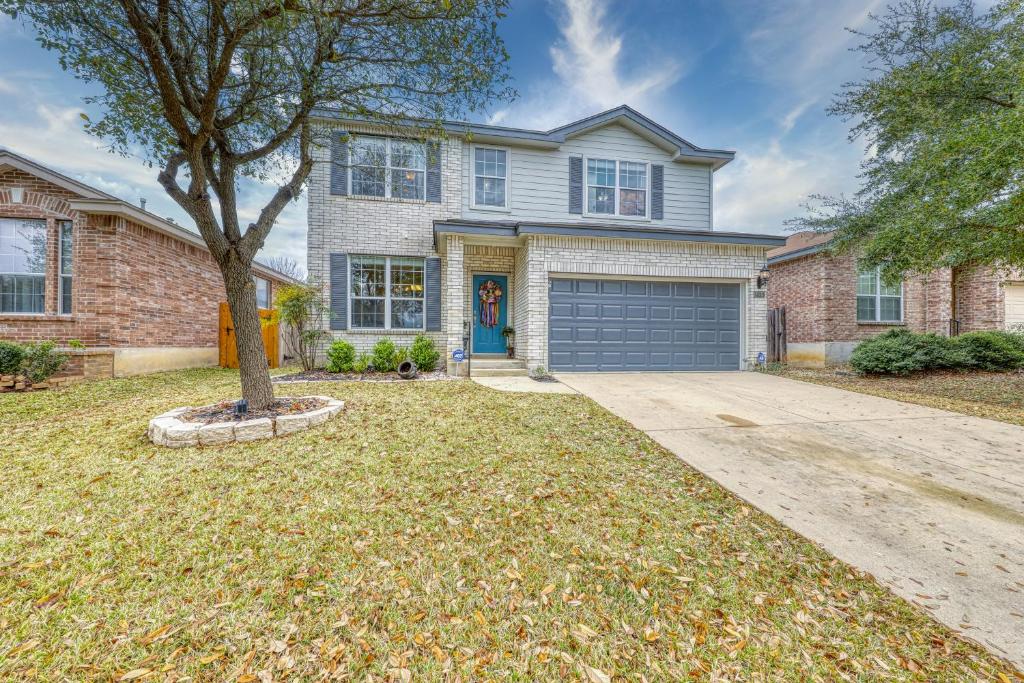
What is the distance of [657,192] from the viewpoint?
1155cm

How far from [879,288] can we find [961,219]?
7.18 m

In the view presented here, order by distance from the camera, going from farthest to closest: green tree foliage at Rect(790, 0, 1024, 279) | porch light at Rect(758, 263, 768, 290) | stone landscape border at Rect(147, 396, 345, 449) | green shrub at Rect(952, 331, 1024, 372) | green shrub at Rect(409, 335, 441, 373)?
porch light at Rect(758, 263, 768, 290)
green shrub at Rect(409, 335, 441, 373)
green shrub at Rect(952, 331, 1024, 372)
green tree foliage at Rect(790, 0, 1024, 279)
stone landscape border at Rect(147, 396, 345, 449)

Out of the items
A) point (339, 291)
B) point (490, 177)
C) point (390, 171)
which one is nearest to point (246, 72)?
point (390, 171)

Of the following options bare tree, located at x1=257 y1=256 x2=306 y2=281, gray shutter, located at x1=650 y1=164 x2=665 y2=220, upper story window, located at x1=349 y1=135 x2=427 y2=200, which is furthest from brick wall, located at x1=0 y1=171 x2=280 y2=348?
bare tree, located at x1=257 y1=256 x2=306 y2=281

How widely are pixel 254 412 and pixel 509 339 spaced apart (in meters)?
7.07

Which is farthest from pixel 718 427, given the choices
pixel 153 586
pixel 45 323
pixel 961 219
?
pixel 45 323

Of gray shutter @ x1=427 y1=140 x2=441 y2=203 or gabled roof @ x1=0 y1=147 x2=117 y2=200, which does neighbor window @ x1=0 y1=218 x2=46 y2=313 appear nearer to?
gabled roof @ x1=0 y1=147 x2=117 y2=200

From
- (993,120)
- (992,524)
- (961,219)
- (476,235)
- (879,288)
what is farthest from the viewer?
(879,288)

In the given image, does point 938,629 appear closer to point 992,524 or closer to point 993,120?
point 992,524

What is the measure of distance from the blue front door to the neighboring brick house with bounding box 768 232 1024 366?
385 inches

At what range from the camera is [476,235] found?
909 cm

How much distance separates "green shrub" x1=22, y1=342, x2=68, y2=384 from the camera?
22.9 ft

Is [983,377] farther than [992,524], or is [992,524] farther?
[983,377]

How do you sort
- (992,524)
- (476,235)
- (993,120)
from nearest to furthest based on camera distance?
(992,524)
(993,120)
(476,235)
